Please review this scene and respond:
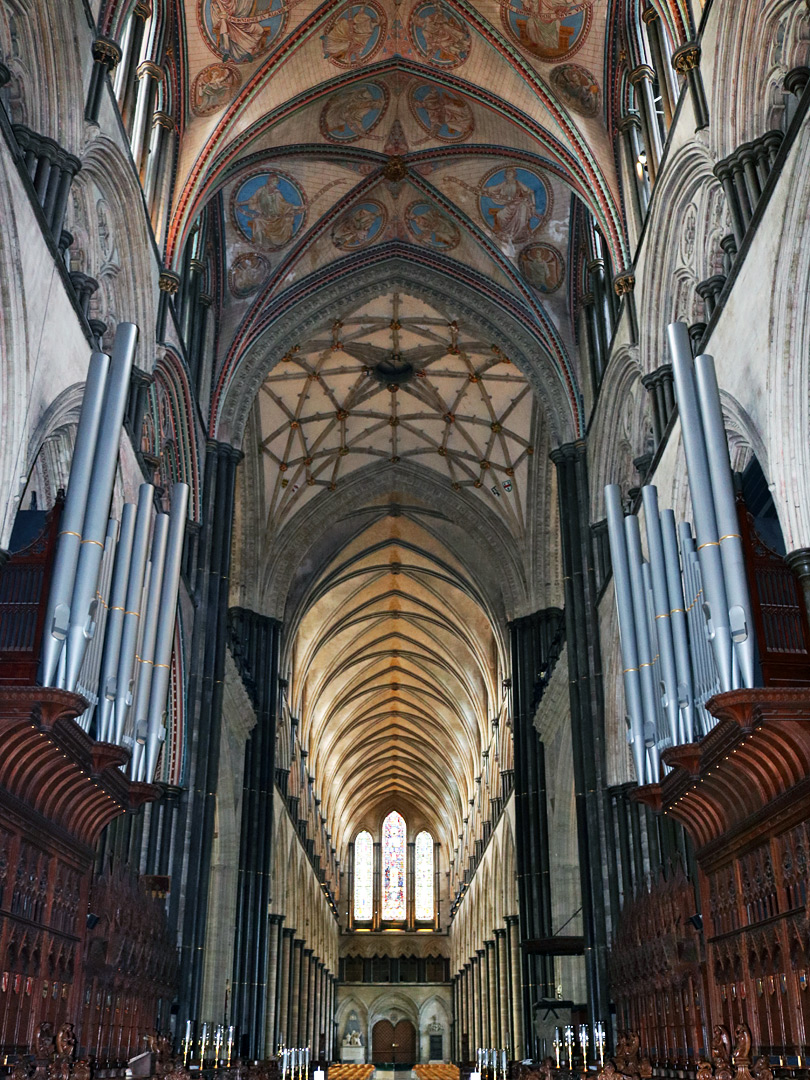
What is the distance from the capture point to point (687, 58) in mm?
13375

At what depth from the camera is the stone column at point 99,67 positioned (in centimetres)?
1290

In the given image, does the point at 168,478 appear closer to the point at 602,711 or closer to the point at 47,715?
the point at 602,711

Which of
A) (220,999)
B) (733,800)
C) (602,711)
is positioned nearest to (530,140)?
(602,711)

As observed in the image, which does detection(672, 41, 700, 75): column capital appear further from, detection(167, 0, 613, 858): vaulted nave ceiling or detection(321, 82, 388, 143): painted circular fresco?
detection(321, 82, 388, 143): painted circular fresco

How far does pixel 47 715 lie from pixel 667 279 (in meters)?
10.3

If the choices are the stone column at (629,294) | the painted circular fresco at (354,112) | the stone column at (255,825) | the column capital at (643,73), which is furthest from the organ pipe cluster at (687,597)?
the stone column at (255,825)

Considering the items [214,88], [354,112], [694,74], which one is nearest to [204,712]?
[214,88]

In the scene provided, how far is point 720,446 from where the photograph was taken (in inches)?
399

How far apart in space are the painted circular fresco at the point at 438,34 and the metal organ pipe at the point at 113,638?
11741 mm

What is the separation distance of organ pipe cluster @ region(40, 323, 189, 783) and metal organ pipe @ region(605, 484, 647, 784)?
5291 millimetres

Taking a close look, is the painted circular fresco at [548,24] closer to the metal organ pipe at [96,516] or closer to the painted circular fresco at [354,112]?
the painted circular fresco at [354,112]

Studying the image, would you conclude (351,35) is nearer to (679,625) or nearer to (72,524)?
(72,524)

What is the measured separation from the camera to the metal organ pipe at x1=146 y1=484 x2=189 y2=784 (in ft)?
39.7

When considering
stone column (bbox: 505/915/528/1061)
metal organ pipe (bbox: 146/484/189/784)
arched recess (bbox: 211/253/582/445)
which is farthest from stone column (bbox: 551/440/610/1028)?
stone column (bbox: 505/915/528/1061)
